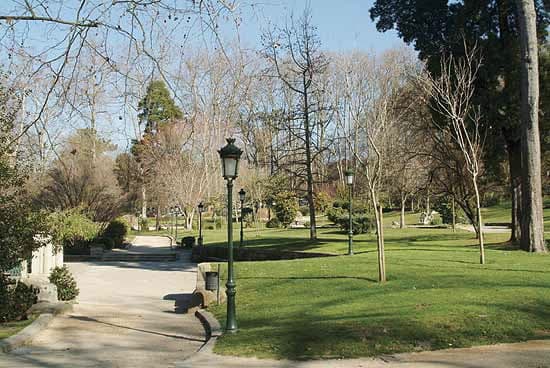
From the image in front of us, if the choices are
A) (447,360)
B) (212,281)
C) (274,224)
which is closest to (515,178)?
(212,281)

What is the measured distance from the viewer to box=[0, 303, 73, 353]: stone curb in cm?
977

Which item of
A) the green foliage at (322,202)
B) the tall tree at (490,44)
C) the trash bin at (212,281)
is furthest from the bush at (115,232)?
the trash bin at (212,281)

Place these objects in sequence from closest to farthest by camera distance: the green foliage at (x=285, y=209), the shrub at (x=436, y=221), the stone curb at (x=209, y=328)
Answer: the stone curb at (x=209, y=328)
the shrub at (x=436, y=221)
the green foliage at (x=285, y=209)

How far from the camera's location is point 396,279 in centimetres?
1466

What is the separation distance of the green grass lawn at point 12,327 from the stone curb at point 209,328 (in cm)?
358

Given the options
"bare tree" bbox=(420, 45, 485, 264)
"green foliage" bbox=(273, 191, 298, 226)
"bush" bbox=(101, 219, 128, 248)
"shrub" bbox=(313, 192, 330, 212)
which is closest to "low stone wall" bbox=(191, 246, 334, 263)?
"bare tree" bbox=(420, 45, 485, 264)

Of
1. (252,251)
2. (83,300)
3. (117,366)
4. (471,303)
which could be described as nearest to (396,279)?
(471,303)

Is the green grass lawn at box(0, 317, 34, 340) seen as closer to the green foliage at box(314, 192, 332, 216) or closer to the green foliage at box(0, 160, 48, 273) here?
the green foliage at box(0, 160, 48, 273)

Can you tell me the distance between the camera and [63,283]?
17641 mm

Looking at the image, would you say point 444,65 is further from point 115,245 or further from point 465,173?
point 115,245

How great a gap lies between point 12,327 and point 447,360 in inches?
338

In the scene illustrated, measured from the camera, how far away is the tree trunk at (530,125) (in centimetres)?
1947

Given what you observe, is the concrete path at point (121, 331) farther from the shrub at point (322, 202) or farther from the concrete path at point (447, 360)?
the shrub at point (322, 202)

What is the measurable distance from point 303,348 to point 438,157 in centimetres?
2135
